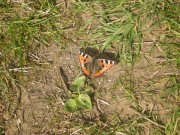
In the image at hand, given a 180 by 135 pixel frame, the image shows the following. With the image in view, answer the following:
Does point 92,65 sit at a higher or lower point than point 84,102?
higher

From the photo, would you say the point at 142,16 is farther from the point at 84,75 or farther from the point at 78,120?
the point at 78,120

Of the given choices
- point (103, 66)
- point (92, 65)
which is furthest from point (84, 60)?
point (103, 66)

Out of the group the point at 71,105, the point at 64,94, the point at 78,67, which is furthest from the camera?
the point at 78,67

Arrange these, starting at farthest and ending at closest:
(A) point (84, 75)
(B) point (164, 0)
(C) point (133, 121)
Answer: (B) point (164, 0)
(A) point (84, 75)
(C) point (133, 121)

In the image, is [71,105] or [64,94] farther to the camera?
[64,94]

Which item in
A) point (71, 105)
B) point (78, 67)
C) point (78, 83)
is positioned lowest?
point (71, 105)

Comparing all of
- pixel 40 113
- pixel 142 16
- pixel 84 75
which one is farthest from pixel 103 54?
pixel 40 113

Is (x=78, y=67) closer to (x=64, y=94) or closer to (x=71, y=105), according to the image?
(x=64, y=94)

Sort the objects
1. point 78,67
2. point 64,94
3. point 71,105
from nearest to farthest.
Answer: point 71,105, point 64,94, point 78,67
